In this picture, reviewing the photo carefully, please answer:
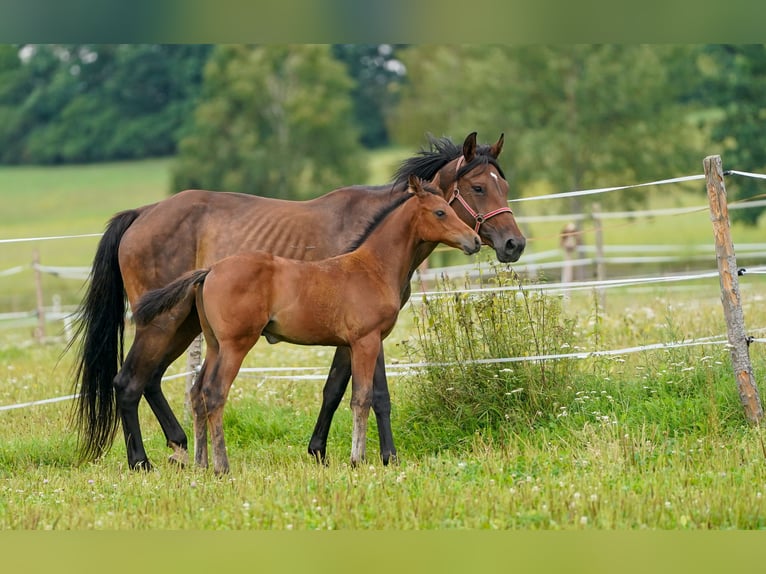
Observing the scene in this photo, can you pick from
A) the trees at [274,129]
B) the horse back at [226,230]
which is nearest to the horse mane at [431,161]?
the horse back at [226,230]

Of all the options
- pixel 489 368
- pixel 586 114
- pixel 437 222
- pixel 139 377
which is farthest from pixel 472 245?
pixel 586 114

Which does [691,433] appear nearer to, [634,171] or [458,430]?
[458,430]

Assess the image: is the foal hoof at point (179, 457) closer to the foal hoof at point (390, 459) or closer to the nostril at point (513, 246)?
the foal hoof at point (390, 459)

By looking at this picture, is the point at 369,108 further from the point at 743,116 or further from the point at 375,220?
the point at 375,220

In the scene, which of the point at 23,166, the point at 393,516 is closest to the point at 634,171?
the point at 393,516

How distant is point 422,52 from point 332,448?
41222 mm

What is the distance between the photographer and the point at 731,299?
24.9 ft

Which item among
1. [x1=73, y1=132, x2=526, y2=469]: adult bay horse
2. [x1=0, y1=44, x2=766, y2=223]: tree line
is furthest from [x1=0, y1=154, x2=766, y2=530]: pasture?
[x1=0, y1=44, x2=766, y2=223]: tree line

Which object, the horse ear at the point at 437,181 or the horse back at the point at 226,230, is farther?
the horse back at the point at 226,230

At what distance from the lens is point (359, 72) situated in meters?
54.6

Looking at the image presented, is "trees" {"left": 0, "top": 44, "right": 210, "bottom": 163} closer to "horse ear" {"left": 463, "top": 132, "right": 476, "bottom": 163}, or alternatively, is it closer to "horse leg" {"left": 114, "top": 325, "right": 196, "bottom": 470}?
"horse leg" {"left": 114, "top": 325, "right": 196, "bottom": 470}

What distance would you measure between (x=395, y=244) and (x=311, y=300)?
2.57 feet

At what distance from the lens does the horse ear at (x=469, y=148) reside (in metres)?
7.61

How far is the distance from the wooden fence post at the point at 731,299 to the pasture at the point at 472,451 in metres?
0.15
